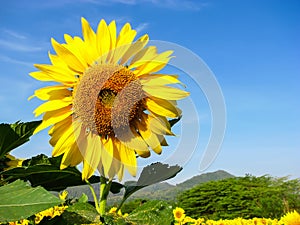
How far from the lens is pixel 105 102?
881 millimetres

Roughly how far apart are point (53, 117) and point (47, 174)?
131 millimetres

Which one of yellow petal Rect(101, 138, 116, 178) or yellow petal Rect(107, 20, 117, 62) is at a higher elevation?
yellow petal Rect(107, 20, 117, 62)

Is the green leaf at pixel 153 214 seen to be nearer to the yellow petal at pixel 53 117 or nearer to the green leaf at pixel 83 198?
the yellow petal at pixel 53 117

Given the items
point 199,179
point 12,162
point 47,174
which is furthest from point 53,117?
point 199,179

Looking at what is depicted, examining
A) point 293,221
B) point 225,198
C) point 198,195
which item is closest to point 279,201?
point 225,198

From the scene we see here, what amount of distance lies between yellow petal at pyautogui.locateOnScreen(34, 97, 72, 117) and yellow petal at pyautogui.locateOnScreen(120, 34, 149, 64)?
0.46ft

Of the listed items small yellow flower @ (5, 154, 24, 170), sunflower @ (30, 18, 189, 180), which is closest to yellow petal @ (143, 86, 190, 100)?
sunflower @ (30, 18, 189, 180)

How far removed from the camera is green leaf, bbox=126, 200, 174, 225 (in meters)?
0.85

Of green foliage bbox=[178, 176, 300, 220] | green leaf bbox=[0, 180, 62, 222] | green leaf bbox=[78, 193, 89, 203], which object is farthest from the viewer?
green foliage bbox=[178, 176, 300, 220]

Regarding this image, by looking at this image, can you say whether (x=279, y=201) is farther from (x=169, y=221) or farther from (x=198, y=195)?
(x=169, y=221)

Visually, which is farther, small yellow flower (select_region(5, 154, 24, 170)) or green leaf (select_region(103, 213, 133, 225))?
small yellow flower (select_region(5, 154, 24, 170))

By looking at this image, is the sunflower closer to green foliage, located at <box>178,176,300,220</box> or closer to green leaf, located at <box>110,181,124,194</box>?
green leaf, located at <box>110,181,124,194</box>

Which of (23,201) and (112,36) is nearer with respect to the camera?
(23,201)

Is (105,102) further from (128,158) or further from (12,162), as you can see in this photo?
(12,162)
